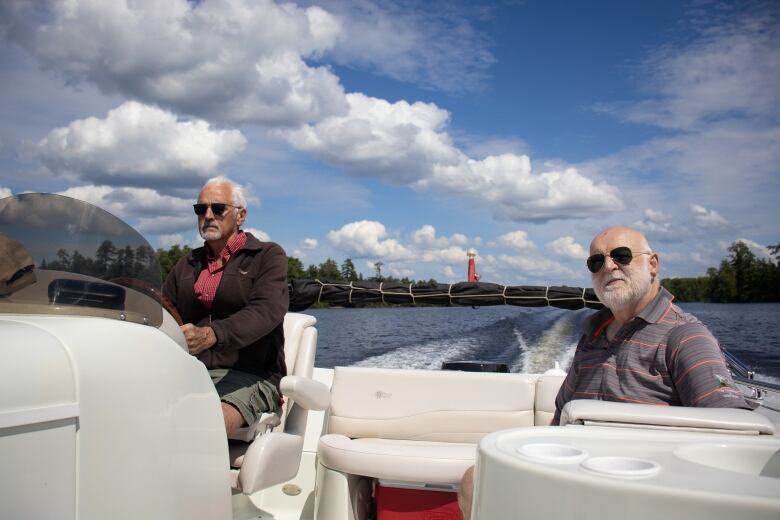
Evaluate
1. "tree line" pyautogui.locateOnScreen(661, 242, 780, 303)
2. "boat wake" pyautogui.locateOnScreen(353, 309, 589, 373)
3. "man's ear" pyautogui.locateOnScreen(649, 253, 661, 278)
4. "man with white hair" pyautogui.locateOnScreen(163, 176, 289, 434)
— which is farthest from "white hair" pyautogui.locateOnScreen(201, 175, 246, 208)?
"tree line" pyautogui.locateOnScreen(661, 242, 780, 303)

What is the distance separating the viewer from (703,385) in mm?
1856

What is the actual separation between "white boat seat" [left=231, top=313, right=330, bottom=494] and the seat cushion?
0.49ft

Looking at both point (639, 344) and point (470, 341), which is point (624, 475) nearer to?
point (639, 344)

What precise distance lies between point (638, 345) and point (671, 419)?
2.53ft

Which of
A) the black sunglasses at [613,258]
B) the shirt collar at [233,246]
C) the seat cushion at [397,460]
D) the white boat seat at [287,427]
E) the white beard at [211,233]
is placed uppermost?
the white beard at [211,233]

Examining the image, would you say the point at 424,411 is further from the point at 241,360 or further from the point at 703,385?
the point at 703,385

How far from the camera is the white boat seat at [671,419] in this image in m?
1.35

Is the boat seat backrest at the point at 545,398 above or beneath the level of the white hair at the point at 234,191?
beneath

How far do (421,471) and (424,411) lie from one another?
594 millimetres

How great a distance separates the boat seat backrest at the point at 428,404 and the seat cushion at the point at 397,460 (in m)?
0.36

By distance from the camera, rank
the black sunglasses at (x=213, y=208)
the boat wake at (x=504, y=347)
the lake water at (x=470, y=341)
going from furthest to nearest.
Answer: the lake water at (x=470, y=341)
the boat wake at (x=504, y=347)
the black sunglasses at (x=213, y=208)

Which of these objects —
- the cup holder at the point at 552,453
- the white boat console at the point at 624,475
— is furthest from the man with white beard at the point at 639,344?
the cup holder at the point at 552,453

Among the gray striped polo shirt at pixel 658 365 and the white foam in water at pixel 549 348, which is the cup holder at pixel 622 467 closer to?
the gray striped polo shirt at pixel 658 365

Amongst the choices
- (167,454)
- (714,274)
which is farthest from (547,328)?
(714,274)
